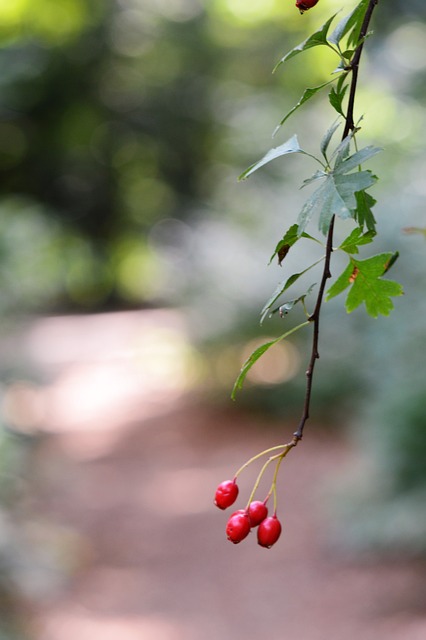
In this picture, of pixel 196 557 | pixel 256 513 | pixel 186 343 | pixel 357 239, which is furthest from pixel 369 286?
pixel 186 343

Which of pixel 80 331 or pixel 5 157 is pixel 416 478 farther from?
pixel 80 331

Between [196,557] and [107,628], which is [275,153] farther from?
[196,557]

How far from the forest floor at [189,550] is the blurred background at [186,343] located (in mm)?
22

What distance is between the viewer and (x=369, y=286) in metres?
0.88

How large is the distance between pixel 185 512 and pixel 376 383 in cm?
187

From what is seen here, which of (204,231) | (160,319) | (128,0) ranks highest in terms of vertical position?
(128,0)

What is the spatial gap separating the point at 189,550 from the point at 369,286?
550 centimetres

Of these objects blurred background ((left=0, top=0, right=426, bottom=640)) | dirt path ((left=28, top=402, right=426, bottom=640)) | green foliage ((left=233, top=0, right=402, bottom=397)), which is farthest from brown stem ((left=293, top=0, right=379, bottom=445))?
dirt path ((left=28, top=402, right=426, bottom=640))

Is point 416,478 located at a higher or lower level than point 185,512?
lower

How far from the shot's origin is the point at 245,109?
1298cm

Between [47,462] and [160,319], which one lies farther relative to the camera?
[160,319]

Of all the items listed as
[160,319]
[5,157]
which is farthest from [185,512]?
[160,319]

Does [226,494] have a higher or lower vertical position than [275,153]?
lower

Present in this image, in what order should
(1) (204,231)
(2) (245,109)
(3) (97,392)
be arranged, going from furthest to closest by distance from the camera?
1. (2) (245,109)
2. (3) (97,392)
3. (1) (204,231)
